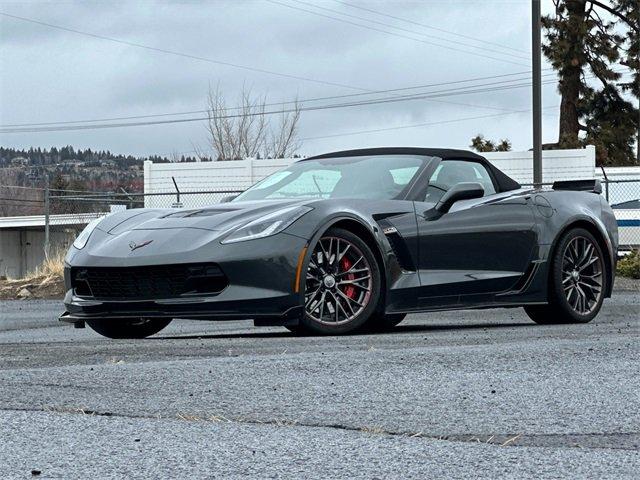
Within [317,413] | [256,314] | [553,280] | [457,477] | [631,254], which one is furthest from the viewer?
[631,254]

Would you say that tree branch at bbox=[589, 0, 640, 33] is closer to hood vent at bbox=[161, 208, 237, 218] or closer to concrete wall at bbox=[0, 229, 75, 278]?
concrete wall at bbox=[0, 229, 75, 278]

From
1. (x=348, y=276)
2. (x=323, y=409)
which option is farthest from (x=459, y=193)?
(x=323, y=409)

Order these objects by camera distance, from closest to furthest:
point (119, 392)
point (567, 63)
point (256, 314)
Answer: point (119, 392)
point (256, 314)
point (567, 63)

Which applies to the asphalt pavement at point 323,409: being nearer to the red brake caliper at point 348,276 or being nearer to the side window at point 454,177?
the red brake caliper at point 348,276

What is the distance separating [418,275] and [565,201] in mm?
1776

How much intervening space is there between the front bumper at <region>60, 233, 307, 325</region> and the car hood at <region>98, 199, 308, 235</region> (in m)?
0.24

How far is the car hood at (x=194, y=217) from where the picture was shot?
8320 millimetres

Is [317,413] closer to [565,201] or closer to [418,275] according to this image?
[418,275]

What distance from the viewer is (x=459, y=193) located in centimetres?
916

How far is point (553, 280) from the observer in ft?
32.4

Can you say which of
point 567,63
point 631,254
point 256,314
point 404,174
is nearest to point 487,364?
point 256,314

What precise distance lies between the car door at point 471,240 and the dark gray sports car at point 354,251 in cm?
1

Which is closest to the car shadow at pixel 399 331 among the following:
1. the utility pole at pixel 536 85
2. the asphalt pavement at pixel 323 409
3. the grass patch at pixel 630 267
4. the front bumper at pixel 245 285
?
the front bumper at pixel 245 285

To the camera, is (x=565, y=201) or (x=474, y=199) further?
(x=565, y=201)
